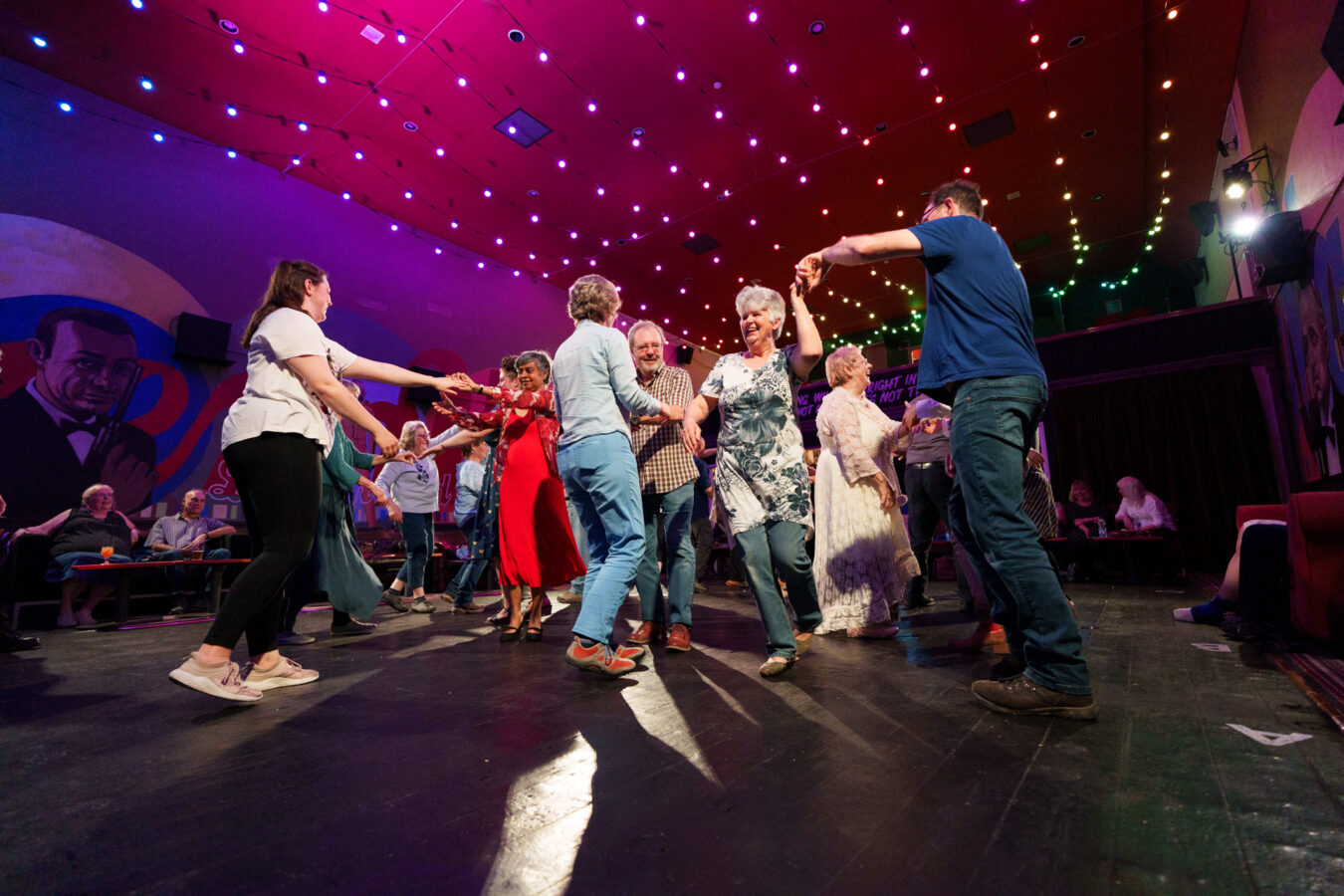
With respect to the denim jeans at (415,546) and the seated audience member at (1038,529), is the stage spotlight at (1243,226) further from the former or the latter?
the denim jeans at (415,546)

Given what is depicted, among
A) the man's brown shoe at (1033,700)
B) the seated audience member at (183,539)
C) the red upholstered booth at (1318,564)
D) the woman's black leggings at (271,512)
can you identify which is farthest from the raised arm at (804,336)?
the seated audience member at (183,539)

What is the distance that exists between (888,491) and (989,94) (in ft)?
18.9

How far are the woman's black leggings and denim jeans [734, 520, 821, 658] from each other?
1490 millimetres

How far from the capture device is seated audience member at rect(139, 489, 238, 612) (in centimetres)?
534

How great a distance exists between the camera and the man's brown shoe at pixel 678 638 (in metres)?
2.52

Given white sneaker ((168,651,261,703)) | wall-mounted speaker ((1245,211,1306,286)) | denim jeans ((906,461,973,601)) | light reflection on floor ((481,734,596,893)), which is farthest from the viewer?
wall-mounted speaker ((1245,211,1306,286))

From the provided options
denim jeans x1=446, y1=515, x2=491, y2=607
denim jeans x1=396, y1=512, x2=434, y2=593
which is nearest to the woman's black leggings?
denim jeans x1=446, y1=515, x2=491, y2=607

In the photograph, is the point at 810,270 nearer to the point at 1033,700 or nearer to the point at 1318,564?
the point at 1033,700

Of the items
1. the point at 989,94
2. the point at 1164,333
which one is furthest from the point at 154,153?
the point at 1164,333

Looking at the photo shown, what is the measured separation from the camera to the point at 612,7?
16.7 feet

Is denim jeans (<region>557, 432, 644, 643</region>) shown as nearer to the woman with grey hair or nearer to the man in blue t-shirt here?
the woman with grey hair

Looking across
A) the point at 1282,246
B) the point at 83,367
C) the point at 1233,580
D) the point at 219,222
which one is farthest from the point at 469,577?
the point at 1282,246

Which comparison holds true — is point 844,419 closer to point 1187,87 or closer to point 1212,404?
point 1187,87

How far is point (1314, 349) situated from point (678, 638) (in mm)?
5824
